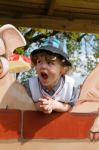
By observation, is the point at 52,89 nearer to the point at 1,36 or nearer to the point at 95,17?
the point at 1,36

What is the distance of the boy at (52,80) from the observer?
5.83 feet

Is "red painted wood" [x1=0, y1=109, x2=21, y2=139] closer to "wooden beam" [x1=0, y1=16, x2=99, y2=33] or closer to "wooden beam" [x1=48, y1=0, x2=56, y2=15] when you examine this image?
"wooden beam" [x1=48, y1=0, x2=56, y2=15]

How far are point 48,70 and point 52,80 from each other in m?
0.05

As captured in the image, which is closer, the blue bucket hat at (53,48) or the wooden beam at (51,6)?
the blue bucket hat at (53,48)

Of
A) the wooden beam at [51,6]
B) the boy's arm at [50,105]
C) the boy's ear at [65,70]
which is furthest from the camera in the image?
the wooden beam at [51,6]

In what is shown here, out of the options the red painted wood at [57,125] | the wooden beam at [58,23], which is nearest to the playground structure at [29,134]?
the red painted wood at [57,125]

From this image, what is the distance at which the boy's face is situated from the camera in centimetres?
177

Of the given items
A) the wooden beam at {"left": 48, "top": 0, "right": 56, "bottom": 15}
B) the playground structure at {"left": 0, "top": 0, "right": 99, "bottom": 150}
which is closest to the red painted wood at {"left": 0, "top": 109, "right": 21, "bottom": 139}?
the playground structure at {"left": 0, "top": 0, "right": 99, "bottom": 150}

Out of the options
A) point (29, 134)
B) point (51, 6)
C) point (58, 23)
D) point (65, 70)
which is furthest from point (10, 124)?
point (58, 23)

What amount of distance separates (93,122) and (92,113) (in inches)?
1.5

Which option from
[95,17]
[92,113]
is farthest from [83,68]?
[92,113]

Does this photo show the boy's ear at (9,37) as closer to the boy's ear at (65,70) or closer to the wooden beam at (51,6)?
the boy's ear at (65,70)

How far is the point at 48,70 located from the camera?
5.83ft

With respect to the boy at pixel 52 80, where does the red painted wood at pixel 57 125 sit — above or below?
below
